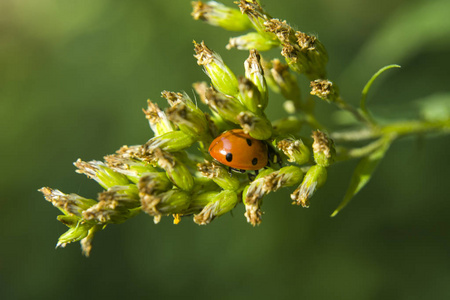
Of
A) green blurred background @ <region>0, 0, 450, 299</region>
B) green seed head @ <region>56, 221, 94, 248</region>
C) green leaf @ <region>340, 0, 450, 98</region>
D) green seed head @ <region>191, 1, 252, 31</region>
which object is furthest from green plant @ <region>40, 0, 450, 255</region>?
green blurred background @ <region>0, 0, 450, 299</region>

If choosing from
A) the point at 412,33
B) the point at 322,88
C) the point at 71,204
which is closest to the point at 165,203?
the point at 71,204

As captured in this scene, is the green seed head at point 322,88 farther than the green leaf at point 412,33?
No

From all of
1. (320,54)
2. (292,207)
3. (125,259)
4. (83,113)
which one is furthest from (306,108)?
(83,113)

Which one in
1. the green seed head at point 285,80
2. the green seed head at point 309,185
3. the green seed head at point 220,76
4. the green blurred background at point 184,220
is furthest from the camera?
the green blurred background at point 184,220

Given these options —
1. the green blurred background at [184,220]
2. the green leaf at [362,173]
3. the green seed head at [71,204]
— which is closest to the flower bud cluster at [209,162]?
the green seed head at [71,204]

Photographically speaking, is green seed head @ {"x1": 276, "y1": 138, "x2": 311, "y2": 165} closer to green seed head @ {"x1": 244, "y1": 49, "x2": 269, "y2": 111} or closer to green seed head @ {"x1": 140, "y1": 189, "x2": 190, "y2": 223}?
green seed head @ {"x1": 244, "y1": 49, "x2": 269, "y2": 111}

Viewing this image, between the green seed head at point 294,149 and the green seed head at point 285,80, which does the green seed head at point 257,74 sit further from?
the green seed head at point 285,80
